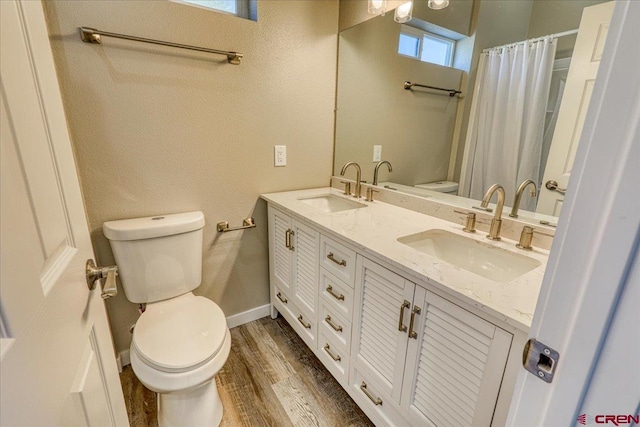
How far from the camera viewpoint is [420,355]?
0.96 m

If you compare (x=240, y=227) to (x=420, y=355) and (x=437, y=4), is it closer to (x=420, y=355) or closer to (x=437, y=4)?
(x=420, y=355)

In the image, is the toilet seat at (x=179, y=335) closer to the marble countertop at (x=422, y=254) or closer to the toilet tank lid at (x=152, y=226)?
the toilet tank lid at (x=152, y=226)

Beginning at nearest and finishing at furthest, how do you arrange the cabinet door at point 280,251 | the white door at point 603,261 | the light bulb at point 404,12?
the white door at point 603,261 < the light bulb at point 404,12 < the cabinet door at point 280,251

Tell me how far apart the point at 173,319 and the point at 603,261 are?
1456mm

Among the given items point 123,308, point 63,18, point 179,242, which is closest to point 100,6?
point 63,18

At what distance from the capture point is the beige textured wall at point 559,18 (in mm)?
1051

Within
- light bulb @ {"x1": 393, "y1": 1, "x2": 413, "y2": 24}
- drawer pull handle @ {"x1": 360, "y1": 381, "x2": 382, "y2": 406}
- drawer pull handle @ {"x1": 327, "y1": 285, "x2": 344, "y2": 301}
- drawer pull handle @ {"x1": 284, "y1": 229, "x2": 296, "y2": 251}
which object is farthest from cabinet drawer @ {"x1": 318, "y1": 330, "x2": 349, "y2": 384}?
light bulb @ {"x1": 393, "y1": 1, "x2": 413, "y2": 24}

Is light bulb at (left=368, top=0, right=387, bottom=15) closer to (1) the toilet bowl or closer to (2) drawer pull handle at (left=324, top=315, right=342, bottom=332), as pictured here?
(2) drawer pull handle at (left=324, top=315, right=342, bottom=332)

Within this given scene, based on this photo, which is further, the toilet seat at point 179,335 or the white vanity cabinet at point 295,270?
the white vanity cabinet at point 295,270

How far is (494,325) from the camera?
29.3 inches

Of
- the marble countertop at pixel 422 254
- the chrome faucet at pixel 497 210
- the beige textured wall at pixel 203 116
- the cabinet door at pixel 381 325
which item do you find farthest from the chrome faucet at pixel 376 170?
the cabinet door at pixel 381 325

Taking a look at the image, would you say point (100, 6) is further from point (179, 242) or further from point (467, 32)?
point (467, 32)

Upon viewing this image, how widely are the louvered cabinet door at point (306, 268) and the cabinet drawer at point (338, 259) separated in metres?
0.06

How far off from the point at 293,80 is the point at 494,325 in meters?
1.63
